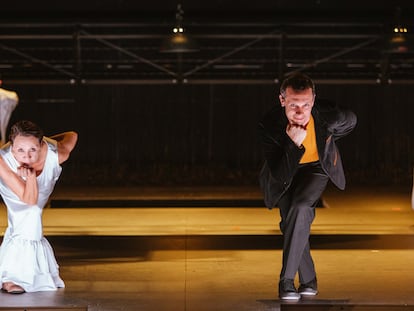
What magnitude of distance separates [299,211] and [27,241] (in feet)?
6.16

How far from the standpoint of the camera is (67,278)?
26.2 feet

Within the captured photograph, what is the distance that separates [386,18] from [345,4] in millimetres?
727

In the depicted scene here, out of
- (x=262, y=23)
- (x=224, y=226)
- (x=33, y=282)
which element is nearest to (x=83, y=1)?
(x=262, y=23)

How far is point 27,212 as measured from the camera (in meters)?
7.34

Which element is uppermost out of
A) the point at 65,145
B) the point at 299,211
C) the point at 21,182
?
the point at 65,145

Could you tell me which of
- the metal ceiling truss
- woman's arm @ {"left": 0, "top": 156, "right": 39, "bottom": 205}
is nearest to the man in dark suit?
woman's arm @ {"left": 0, "top": 156, "right": 39, "bottom": 205}

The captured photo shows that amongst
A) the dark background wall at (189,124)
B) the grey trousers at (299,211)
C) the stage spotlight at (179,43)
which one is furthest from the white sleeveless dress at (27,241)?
the dark background wall at (189,124)

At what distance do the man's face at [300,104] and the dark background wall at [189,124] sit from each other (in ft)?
32.2

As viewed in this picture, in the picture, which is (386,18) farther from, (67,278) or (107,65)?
(67,278)

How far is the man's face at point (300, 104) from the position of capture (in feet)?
22.0

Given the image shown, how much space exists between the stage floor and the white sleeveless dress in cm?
16

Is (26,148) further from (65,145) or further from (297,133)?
(297,133)

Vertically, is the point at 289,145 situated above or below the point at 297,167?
above

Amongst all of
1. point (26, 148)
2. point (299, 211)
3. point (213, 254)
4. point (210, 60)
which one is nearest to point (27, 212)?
point (26, 148)
